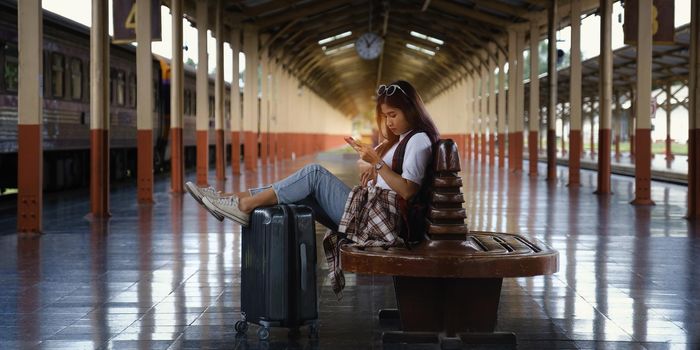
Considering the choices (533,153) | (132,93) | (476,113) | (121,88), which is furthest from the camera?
(476,113)

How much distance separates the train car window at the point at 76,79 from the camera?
1744 cm

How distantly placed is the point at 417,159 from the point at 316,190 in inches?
22.4

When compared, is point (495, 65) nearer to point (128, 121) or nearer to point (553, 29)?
point (553, 29)

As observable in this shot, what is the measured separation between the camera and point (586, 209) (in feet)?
45.9

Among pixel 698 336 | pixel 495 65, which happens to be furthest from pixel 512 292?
pixel 495 65

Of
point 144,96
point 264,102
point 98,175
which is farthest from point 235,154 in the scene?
point 98,175

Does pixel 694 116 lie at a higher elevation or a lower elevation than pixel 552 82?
lower

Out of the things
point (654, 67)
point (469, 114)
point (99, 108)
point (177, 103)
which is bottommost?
point (99, 108)

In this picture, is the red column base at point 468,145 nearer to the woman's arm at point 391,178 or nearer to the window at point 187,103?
the window at point 187,103

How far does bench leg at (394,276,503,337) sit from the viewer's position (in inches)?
197

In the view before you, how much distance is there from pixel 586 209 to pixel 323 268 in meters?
7.16

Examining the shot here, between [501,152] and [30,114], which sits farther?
[501,152]

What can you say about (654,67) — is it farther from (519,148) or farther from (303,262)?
(303,262)

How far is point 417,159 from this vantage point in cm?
508
